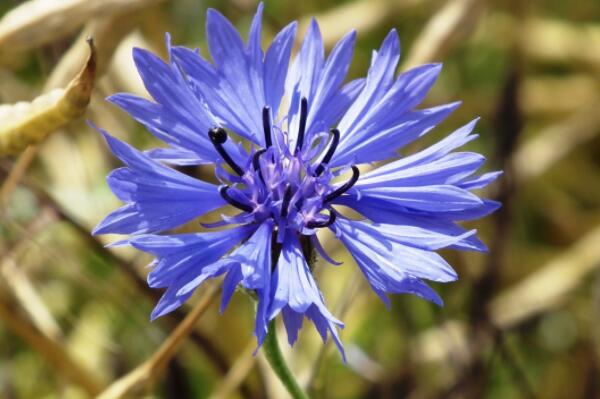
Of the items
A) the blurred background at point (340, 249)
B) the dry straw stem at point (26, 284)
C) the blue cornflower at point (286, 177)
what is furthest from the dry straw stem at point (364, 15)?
the blue cornflower at point (286, 177)

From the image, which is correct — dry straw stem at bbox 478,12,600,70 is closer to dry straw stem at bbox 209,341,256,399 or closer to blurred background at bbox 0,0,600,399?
blurred background at bbox 0,0,600,399

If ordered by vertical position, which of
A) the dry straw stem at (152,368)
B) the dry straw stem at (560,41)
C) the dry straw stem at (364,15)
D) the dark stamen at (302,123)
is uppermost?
the dark stamen at (302,123)

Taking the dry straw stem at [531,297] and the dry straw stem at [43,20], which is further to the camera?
the dry straw stem at [531,297]

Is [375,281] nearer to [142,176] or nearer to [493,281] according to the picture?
[142,176]

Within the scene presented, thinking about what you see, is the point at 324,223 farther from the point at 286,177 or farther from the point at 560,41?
the point at 560,41

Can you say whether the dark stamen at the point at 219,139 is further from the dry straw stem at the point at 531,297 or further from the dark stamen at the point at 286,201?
the dry straw stem at the point at 531,297

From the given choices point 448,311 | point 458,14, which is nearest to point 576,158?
point 448,311

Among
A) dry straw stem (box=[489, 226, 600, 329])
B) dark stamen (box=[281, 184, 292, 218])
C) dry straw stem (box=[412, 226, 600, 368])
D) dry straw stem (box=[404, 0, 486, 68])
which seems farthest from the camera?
dry straw stem (box=[489, 226, 600, 329])

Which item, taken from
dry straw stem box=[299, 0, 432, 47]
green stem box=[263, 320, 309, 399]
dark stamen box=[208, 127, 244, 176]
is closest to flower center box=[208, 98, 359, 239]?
dark stamen box=[208, 127, 244, 176]
